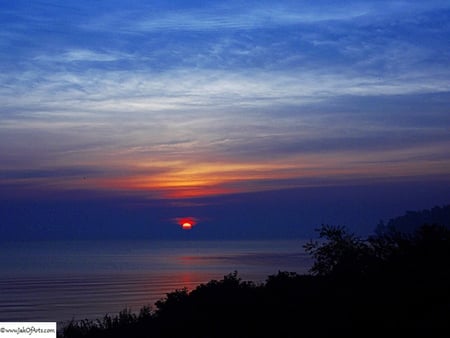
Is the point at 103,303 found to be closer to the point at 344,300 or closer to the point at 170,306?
the point at 170,306

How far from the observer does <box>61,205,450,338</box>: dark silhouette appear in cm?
1450

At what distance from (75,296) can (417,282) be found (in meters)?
56.2

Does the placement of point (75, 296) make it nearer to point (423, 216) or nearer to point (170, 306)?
point (423, 216)

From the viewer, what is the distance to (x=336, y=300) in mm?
16406

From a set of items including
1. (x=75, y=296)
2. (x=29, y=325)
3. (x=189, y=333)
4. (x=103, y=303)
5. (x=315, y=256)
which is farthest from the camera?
(x=75, y=296)

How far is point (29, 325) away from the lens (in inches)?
498

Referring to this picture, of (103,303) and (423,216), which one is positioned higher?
(423,216)

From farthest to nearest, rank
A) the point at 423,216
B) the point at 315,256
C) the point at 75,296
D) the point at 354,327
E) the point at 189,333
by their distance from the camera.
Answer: the point at 423,216 → the point at 75,296 → the point at 315,256 → the point at 189,333 → the point at 354,327

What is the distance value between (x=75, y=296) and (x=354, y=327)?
5727 centimetres

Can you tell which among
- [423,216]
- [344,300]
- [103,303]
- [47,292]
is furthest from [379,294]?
[423,216]

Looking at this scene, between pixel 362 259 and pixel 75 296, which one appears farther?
pixel 75 296

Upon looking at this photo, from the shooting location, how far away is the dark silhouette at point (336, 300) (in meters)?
14.5

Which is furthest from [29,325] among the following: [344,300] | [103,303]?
[103,303]

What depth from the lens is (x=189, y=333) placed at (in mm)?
17641
